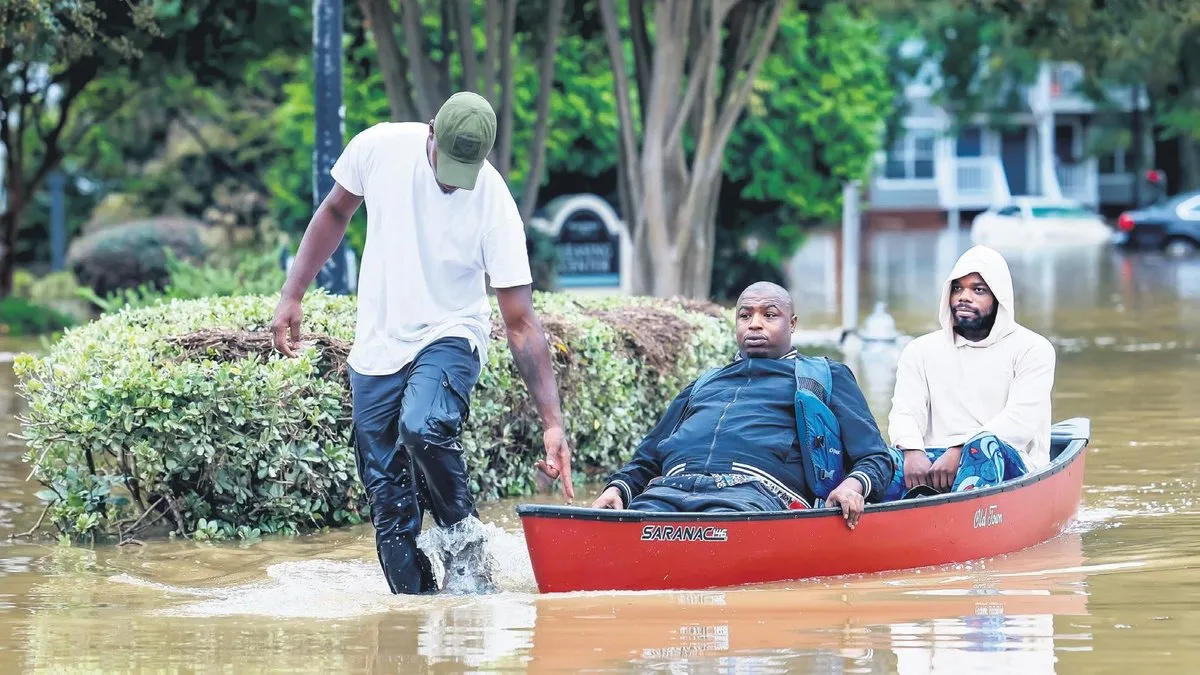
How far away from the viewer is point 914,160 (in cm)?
7325

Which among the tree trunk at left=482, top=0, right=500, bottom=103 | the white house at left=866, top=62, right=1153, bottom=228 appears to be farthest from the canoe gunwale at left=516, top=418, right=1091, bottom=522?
the white house at left=866, top=62, right=1153, bottom=228

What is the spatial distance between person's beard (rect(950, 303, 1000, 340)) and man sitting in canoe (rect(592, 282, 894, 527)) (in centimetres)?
105

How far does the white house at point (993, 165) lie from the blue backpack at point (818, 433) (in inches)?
2444

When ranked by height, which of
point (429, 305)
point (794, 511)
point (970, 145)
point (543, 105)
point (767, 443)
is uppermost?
point (970, 145)

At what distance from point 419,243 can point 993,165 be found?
218 ft

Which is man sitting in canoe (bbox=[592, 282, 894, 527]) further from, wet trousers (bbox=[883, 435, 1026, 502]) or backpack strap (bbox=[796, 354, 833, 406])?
wet trousers (bbox=[883, 435, 1026, 502])

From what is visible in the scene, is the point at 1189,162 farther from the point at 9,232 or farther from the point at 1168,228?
the point at 9,232

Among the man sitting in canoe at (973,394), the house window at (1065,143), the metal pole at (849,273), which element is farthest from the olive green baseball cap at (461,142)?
the house window at (1065,143)

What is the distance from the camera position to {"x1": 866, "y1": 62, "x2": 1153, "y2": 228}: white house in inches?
2766

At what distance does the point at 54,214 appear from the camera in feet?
106

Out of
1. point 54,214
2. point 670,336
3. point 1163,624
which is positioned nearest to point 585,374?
point 670,336

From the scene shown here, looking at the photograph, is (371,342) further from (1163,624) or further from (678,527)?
(1163,624)

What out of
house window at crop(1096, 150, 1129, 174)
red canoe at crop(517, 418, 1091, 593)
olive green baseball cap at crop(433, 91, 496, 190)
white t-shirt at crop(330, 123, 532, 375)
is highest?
house window at crop(1096, 150, 1129, 174)

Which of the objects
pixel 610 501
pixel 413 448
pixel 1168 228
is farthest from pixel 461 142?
pixel 1168 228
